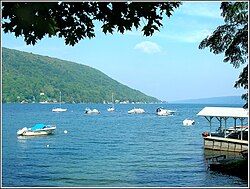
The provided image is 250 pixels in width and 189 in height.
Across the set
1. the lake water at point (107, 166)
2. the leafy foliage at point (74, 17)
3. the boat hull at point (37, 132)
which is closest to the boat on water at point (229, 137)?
the lake water at point (107, 166)

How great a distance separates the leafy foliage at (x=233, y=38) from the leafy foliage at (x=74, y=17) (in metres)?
4.52

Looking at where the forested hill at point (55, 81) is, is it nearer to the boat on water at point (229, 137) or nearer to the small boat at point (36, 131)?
the small boat at point (36, 131)

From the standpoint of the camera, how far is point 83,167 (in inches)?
1075

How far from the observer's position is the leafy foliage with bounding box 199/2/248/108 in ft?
32.1

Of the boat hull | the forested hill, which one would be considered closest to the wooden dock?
the boat hull

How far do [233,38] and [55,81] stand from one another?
11587cm

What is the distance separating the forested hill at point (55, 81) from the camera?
104562 mm

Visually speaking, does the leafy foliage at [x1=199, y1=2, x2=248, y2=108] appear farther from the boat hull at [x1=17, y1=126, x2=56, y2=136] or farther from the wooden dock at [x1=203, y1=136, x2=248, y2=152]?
the boat hull at [x1=17, y1=126, x2=56, y2=136]

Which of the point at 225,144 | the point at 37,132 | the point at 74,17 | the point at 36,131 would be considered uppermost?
the point at 74,17

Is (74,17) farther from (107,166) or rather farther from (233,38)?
(107,166)

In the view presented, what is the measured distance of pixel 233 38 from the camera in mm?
11039

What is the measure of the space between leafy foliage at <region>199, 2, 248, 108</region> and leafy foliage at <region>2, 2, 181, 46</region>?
4523mm

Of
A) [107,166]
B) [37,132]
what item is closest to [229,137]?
[107,166]

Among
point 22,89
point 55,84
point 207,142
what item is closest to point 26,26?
point 207,142
